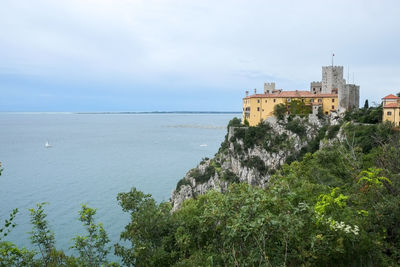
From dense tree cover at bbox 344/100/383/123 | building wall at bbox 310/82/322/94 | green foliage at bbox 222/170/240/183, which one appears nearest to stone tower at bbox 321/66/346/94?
building wall at bbox 310/82/322/94

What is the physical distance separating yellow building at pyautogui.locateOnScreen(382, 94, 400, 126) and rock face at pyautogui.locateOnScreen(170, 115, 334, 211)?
10.5 metres

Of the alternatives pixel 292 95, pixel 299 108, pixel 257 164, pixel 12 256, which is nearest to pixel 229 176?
pixel 257 164

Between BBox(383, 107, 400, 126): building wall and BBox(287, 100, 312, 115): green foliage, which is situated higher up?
BBox(287, 100, 312, 115): green foliage

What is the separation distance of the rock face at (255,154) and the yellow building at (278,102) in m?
2.05

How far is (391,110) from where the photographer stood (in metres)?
27.4

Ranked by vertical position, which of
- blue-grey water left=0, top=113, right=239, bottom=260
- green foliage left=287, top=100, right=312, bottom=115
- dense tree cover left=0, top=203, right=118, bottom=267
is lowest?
blue-grey water left=0, top=113, right=239, bottom=260

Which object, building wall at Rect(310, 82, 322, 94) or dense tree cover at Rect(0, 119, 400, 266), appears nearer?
→ dense tree cover at Rect(0, 119, 400, 266)

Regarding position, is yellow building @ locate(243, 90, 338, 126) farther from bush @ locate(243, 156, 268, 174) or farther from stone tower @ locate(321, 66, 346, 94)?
bush @ locate(243, 156, 268, 174)

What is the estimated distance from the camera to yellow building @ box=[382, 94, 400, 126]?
88.1ft

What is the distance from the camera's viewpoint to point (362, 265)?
23.0 feet

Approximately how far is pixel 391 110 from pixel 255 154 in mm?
18602

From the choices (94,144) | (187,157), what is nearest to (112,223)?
(187,157)

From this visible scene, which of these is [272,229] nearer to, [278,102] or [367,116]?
[367,116]

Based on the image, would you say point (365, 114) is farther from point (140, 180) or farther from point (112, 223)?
point (140, 180)
